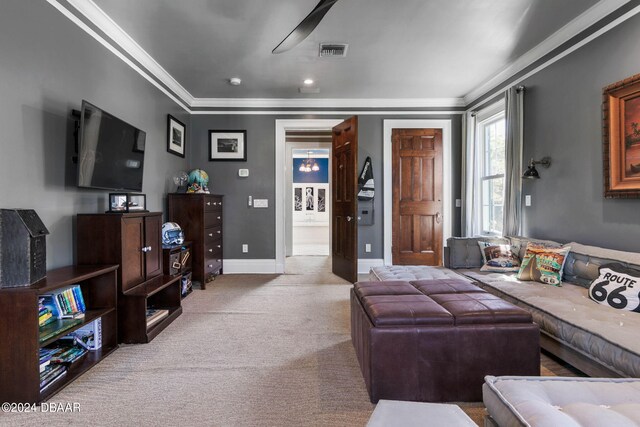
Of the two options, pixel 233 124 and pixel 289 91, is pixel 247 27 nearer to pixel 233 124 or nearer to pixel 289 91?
pixel 289 91

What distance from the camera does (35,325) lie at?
1.68 meters

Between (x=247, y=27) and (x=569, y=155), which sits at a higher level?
(x=247, y=27)

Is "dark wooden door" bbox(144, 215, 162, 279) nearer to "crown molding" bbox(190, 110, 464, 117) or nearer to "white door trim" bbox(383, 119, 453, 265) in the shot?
"crown molding" bbox(190, 110, 464, 117)

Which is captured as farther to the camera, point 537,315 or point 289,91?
point 289,91

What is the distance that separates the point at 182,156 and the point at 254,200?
3.98 feet

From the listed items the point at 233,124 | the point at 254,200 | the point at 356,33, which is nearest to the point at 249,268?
the point at 254,200

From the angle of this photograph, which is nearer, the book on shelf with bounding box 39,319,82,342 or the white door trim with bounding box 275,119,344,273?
the book on shelf with bounding box 39,319,82,342

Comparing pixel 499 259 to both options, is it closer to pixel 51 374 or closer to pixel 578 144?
pixel 578 144

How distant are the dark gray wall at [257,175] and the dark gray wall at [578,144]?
1651 mm

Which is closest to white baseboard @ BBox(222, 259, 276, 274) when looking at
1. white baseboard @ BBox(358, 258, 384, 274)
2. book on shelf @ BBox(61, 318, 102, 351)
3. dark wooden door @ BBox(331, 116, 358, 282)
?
dark wooden door @ BBox(331, 116, 358, 282)

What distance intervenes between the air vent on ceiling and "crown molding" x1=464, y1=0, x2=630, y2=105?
1.97 metres

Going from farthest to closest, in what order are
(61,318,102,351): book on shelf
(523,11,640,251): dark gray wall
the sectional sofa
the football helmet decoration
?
the football helmet decoration
(523,11,640,251): dark gray wall
(61,318,102,351): book on shelf
the sectional sofa

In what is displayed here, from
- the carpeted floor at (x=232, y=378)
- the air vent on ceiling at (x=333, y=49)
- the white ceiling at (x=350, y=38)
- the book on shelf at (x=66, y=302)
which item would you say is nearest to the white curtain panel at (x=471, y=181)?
the white ceiling at (x=350, y=38)

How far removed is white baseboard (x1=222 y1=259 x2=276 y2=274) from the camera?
16.4 ft
